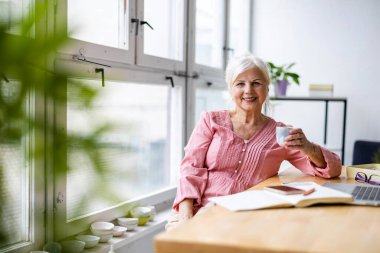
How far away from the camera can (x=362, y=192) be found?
1.39 meters

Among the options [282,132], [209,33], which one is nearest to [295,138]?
[282,132]

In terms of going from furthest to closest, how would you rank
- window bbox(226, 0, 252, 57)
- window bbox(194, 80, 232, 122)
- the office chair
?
window bbox(226, 0, 252, 57) < the office chair < window bbox(194, 80, 232, 122)

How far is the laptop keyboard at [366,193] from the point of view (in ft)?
4.24

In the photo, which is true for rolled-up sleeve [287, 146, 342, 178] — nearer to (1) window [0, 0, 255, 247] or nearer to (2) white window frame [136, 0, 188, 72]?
(1) window [0, 0, 255, 247]

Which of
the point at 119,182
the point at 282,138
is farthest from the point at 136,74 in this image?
the point at 119,182

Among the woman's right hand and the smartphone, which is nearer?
the smartphone

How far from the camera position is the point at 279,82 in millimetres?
3395

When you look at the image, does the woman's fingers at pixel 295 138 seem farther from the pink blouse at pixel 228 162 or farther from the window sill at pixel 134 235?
the window sill at pixel 134 235

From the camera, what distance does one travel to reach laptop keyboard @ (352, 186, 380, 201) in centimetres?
129

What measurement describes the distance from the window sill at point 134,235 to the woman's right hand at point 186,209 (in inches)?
12.8

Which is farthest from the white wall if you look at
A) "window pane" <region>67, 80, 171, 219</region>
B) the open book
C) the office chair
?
"window pane" <region>67, 80, 171, 219</region>

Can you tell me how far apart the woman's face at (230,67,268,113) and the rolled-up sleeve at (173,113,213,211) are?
0.54 feet

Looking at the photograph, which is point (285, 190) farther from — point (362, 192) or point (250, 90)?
point (250, 90)

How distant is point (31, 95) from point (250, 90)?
5.58 ft
